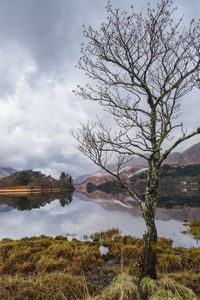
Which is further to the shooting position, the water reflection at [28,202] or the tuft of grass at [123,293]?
the water reflection at [28,202]

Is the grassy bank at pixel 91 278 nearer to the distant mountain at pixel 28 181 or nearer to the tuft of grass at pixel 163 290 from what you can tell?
the tuft of grass at pixel 163 290

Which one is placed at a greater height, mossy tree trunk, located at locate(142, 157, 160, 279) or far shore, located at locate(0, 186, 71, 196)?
mossy tree trunk, located at locate(142, 157, 160, 279)

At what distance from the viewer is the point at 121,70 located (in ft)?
23.4

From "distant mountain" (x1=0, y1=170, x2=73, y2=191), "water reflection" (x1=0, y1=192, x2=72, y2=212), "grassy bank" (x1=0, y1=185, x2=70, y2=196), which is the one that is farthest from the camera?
"distant mountain" (x1=0, y1=170, x2=73, y2=191)

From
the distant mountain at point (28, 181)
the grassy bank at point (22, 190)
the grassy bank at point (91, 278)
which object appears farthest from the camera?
the distant mountain at point (28, 181)

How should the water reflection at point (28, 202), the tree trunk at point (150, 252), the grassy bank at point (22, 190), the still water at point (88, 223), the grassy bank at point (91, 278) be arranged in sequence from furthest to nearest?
1. the grassy bank at point (22, 190)
2. the water reflection at point (28, 202)
3. the still water at point (88, 223)
4. the tree trunk at point (150, 252)
5. the grassy bank at point (91, 278)

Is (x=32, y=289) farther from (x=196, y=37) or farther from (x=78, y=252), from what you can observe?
(x=196, y=37)

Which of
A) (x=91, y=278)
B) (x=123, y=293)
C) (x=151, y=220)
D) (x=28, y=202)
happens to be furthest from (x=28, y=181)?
(x=123, y=293)

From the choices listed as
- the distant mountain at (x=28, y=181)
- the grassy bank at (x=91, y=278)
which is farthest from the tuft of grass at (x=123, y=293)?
the distant mountain at (x=28, y=181)

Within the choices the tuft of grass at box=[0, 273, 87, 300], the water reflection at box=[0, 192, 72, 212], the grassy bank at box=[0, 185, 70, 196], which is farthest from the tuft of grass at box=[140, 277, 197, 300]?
the grassy bank at box=[0, 185, 70, 196]

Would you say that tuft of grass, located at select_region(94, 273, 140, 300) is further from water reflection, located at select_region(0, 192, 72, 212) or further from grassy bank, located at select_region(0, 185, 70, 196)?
grassy bank, located at select_region(0, 185, 70, 196)

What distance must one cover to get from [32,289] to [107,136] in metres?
5.62

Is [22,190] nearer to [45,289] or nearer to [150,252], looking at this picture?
[45,289]

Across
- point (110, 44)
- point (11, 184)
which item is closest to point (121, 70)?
point (110, 44)
